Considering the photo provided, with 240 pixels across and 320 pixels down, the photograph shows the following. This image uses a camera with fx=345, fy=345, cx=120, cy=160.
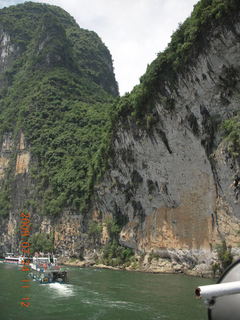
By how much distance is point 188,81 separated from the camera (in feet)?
85.3

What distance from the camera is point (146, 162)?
3219 cm

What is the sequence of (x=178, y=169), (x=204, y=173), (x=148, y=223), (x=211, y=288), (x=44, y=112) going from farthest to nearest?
(x=44, y=112) < (x=148, y=223) < (x=178, y=169) < (x=204, y=173) < (x=211, y=288)

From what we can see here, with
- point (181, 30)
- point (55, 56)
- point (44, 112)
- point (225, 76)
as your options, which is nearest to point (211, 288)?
point (225, 76)

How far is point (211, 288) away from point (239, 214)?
21001mm

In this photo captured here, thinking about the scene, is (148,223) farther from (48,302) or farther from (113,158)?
(48,302)

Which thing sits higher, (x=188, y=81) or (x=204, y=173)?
(x=188, y=81)

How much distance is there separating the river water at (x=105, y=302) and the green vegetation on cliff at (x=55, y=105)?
2095 centimetres

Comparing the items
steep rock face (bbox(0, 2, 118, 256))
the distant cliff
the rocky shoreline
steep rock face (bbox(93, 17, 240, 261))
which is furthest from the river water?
steep rock face (bbox(0, 2, 118, 256))

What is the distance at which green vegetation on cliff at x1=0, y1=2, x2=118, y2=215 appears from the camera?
49.8 metres

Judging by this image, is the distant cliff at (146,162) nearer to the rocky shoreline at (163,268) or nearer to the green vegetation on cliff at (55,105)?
the rocky shoreline at (163,268)

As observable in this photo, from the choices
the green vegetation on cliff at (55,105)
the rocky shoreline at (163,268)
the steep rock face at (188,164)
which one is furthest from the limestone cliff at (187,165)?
the green vegetation on cliff at (55,105)

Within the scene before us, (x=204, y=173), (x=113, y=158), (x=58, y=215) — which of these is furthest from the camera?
(x=58, y=215)

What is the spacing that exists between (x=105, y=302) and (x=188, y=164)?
14330 mm

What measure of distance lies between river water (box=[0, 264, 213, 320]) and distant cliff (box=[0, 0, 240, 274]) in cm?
666
